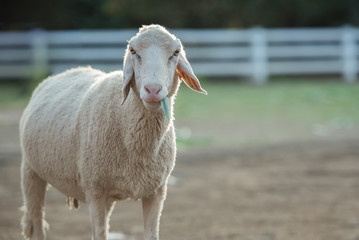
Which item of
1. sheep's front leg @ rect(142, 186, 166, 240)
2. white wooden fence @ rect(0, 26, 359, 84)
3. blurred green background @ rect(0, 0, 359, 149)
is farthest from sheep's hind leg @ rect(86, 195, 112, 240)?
white wooden fence @ rect(0, 26, 359, 84)

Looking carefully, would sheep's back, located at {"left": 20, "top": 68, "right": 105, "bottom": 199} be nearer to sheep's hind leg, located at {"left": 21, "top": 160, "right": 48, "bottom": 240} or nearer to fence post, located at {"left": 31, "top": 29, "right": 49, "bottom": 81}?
sheep's hind leg, located at {"left": 21, "top": 160, "right": 48, "bottom": 240}

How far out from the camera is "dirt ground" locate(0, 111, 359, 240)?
6.16m

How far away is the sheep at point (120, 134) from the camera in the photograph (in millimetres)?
3979

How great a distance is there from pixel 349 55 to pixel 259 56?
270 centimetres

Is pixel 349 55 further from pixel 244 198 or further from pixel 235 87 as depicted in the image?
pixel 244 198

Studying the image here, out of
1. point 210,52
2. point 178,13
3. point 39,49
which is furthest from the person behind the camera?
point 178,13

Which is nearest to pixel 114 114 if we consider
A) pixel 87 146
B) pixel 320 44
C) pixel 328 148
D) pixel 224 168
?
pixel 87 146

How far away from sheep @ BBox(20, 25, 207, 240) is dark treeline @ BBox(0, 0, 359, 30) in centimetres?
1645

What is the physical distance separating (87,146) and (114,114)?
28 centimetres

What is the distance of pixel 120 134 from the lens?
171 inches

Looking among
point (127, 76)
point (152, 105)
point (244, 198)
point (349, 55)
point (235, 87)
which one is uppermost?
point (349, 55)

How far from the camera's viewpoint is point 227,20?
23156 mm

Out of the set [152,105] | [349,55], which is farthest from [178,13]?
[152,105]

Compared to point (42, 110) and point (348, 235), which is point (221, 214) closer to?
point (348, 235)
